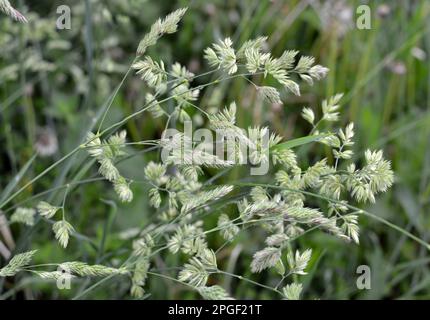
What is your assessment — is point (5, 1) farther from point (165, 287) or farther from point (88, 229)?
point (88, 229)

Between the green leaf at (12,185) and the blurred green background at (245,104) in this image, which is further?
the blurred green background at (245,104)

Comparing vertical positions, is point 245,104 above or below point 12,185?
above

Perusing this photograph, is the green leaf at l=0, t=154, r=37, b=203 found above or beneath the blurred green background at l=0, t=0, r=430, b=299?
beneath

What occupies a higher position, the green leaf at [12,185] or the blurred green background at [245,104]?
the blurred green background at [245,104]

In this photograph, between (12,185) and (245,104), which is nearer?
(12,185)

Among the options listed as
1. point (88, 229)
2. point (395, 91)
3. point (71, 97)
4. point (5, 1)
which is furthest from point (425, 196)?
point (5, 1)

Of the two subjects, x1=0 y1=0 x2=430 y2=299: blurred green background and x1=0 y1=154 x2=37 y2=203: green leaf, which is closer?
x1=0 y1=154 x2=37 y2=203: green leaf
